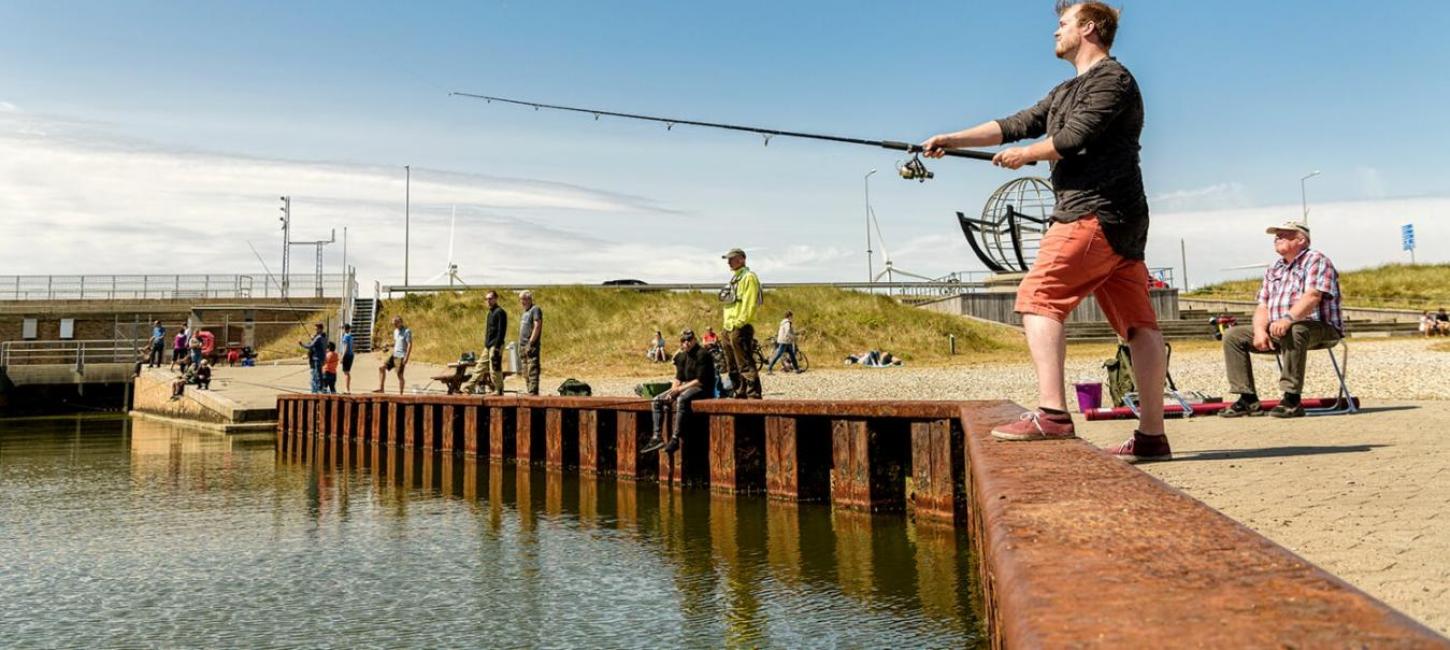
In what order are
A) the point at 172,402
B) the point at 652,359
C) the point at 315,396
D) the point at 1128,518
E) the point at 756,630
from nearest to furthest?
the point at 1128,518, the point at 756,630, the point at 315,396, the point at 172,402, the point at 652,359

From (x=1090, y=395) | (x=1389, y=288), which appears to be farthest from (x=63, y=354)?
(x=1389, y=288)

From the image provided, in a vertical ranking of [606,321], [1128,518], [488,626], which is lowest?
[488,626]

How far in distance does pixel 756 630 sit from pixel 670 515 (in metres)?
4.04

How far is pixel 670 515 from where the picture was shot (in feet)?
30.8

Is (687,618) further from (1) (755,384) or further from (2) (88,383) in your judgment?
(2) (88,383)

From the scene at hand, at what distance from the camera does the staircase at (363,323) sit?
40.1 metres

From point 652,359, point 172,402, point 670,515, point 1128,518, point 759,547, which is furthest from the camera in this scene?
point 652,359

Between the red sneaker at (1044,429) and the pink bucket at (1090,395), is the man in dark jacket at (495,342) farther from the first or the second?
the red sneaker at (1044,429)

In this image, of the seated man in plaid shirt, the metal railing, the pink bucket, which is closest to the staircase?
the metal railing

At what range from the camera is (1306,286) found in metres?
8.26

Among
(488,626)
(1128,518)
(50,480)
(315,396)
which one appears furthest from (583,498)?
(315,396)

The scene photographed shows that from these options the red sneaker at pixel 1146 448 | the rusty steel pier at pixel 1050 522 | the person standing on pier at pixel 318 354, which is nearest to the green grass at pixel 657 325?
the person standing on pier at pixel 318 354

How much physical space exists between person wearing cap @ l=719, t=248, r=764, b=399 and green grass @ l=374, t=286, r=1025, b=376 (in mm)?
18103

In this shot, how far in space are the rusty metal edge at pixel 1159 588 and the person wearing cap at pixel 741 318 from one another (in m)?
8.47
